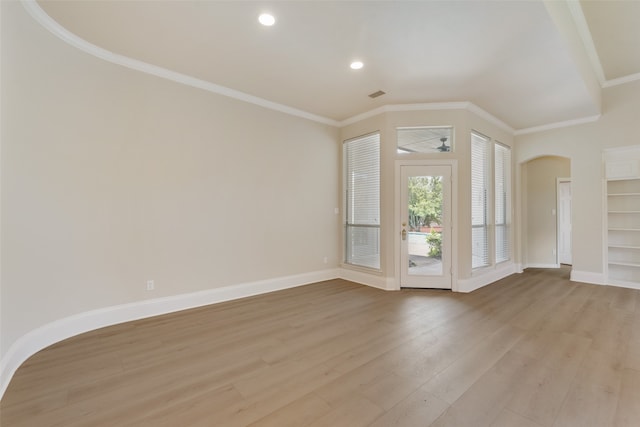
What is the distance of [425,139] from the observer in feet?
15.5

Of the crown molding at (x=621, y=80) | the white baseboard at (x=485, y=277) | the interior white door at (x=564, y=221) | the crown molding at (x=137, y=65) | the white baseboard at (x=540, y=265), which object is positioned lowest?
the white baseboard at (x=540, y=265)

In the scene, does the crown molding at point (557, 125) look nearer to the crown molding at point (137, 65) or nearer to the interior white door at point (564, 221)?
the interior white door at point (564, 221)

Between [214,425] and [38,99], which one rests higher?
[38,99]

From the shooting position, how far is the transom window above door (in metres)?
4.66

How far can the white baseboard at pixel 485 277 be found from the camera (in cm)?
452

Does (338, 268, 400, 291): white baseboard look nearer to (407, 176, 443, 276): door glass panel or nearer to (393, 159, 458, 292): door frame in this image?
(393, 159, 458, 292): door frame

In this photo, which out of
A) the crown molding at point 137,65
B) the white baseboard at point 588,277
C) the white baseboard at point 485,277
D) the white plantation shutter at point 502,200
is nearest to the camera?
the crown molding at point 137,65

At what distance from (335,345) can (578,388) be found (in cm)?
184

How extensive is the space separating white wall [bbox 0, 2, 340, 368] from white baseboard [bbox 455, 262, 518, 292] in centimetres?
274

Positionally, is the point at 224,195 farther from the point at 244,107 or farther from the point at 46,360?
the point at 46,360

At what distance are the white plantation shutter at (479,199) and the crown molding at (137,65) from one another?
3160 millimetres

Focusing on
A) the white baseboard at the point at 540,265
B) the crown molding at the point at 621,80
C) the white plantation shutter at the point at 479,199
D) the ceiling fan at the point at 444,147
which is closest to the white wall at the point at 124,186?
the ceiling fan at the point at 444,147

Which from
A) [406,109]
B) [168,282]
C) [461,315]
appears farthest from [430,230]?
[168,282]

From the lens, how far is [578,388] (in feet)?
6.57
